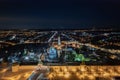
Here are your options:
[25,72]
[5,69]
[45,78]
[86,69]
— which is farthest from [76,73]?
[5,69]

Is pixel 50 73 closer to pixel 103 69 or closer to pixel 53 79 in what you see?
pixel 53 79

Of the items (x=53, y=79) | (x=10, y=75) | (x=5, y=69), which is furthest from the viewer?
(x=5, y=69)

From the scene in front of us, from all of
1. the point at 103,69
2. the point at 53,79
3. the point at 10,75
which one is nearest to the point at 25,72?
the point at 10,75

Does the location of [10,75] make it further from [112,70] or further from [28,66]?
[112,70]

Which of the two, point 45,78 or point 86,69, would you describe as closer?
point 45,78

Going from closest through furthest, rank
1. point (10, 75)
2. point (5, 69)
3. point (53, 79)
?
point (53, 79) → point (10, 75) → point (5, 69)

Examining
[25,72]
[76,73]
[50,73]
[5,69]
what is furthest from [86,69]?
[5,69]

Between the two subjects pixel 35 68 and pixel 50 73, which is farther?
pixel 35 68

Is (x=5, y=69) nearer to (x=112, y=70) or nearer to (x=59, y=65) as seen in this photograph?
(x=59, y=65)
